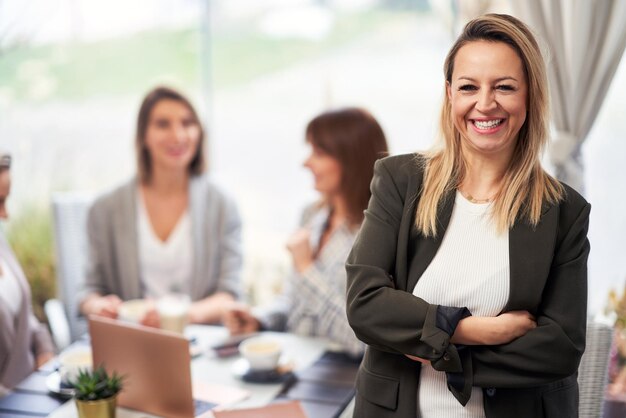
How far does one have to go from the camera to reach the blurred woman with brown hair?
2279 millimetres

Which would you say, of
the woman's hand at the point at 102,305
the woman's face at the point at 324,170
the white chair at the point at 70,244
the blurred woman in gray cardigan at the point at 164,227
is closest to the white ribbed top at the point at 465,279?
the woman's face at the point at 324,170

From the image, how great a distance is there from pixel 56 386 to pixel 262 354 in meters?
0.53

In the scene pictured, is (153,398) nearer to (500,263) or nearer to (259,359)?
(259,359)

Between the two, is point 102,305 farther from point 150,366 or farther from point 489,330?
point 489,330

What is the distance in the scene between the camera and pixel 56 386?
187 centimetres

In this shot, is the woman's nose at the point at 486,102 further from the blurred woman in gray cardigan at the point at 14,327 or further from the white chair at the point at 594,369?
the blurred woman in gray cardigan at the point at 14,327

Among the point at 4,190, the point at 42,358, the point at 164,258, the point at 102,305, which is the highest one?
the point at 4,190

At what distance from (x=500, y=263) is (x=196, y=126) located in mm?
1664

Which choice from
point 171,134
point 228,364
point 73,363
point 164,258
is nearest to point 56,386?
point 73,363

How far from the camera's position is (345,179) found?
2.34 meters

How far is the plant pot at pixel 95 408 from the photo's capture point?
5.28 ft

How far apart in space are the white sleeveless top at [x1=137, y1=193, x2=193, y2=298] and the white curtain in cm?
139

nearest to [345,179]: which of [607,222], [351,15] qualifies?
[607,222]

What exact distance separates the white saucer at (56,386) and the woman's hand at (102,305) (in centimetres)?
34
